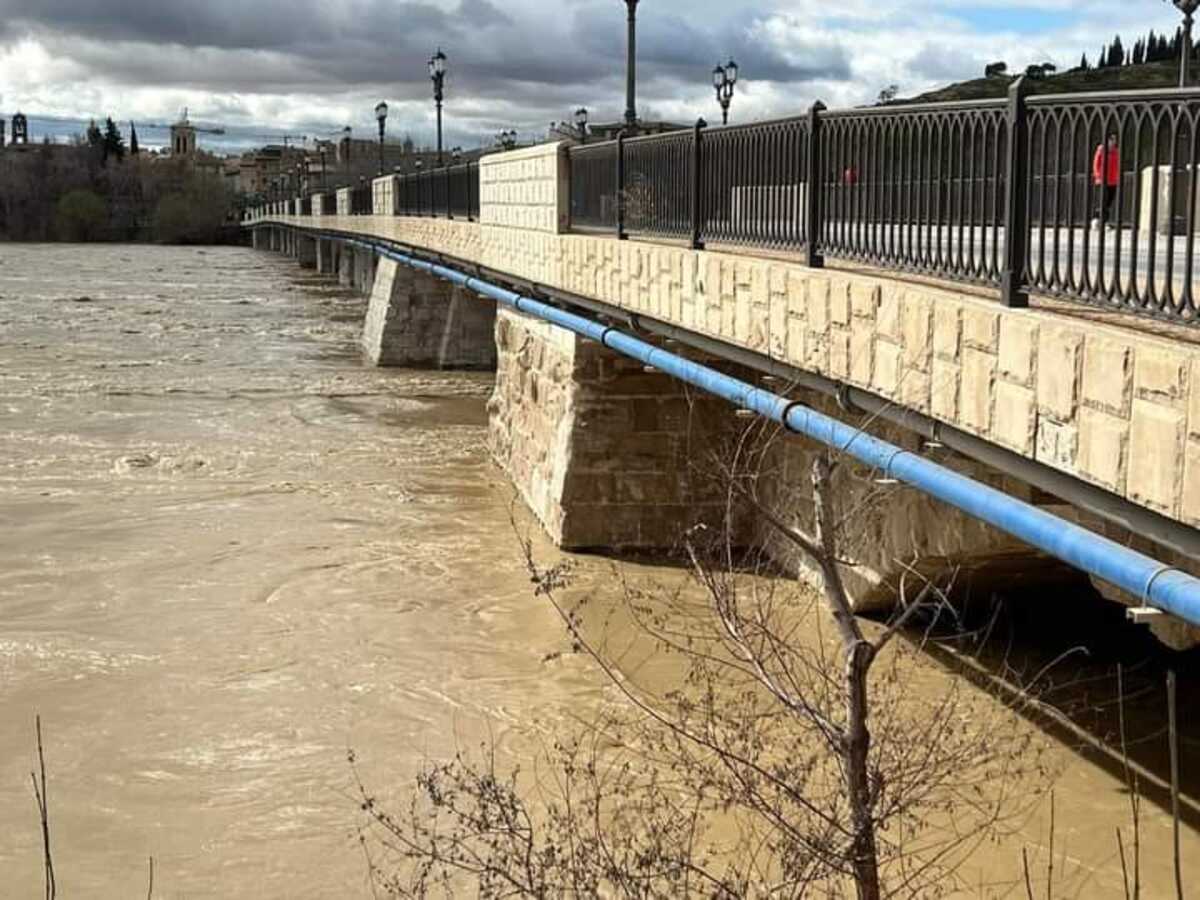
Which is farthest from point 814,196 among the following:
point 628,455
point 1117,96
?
point 628,455

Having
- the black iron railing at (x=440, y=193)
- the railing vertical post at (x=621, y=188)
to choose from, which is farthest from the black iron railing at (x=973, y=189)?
the black iron railing at (x=440, y=193)

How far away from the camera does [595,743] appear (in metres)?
8.38

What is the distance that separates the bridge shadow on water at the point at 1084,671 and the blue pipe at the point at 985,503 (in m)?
1.20

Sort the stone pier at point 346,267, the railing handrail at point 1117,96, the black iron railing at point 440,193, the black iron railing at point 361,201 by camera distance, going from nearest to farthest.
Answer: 1. the railing handrail at point 1117,96
2. the black iron railing at point 440,193
3. the black iron railing at point 361,201
4. the stone pier at point 346,267

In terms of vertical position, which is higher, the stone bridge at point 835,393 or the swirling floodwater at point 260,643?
the stone bridge at point 835,393

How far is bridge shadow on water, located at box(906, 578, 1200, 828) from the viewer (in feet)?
27.1

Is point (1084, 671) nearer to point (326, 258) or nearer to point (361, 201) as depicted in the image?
point (361, 201)

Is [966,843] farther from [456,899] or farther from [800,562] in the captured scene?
[800,562]

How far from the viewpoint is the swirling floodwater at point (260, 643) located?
7.37 meters

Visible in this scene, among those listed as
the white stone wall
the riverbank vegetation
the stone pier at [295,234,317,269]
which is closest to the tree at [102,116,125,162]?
the riverbank vegetation

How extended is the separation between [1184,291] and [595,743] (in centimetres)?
463

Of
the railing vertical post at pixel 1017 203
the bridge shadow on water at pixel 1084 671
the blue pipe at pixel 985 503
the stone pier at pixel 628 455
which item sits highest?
the railing vertical post at pixel 1017 203

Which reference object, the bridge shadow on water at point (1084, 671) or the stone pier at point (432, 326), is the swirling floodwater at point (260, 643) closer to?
the bridge shadow on water at point (1084, 671)

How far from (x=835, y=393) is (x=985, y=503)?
5.19ft
